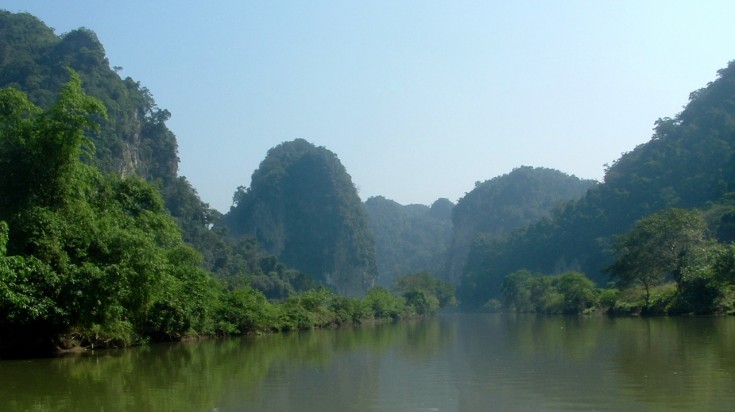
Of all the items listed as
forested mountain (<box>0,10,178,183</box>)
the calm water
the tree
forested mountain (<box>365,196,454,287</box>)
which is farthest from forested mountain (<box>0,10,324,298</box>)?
forested mountain (<box>365,196,454,287</box>)

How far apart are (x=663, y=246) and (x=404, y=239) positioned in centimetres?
12172

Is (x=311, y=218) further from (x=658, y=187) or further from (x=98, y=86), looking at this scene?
(x=658, y=187)

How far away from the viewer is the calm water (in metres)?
8.28

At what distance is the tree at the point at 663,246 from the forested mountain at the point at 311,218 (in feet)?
238

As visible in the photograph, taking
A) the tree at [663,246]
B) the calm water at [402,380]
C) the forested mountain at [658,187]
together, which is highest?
the forested mountain at [658,187]

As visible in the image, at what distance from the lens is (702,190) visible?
59906 millimetres

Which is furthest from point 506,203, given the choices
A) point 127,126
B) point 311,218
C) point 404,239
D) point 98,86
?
point 98,86

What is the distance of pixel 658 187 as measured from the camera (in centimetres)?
6612

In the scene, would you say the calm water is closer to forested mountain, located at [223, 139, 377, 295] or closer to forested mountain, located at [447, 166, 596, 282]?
forested mountain, located at [223, 139, 377, 295]

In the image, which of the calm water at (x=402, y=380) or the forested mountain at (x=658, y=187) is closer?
the calm water at (x=402, y=380)

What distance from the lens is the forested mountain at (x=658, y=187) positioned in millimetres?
60000

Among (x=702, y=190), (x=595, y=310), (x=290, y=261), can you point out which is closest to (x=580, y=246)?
(x=702, y=190)

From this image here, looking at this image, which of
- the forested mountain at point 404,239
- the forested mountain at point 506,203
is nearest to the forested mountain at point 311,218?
the forested mountain at point 404,239

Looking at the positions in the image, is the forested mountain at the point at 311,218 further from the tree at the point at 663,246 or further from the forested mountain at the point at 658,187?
the tree at the point at 663,246
